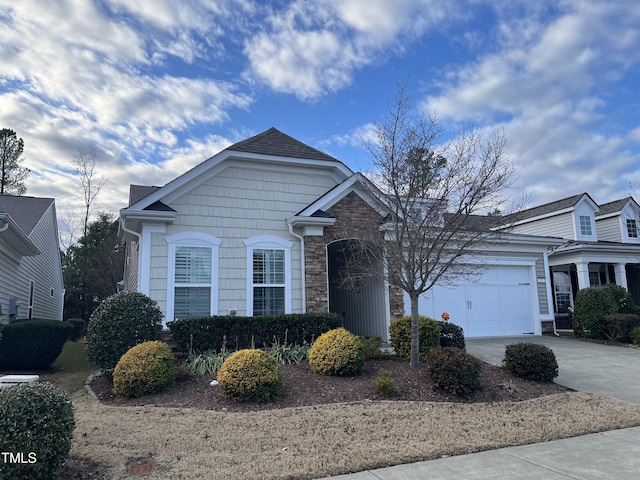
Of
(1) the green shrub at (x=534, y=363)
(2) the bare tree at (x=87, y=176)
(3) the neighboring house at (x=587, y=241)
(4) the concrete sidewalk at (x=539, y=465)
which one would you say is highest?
(2) the bare tree at (x=87, y=176)

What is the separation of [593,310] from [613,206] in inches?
417

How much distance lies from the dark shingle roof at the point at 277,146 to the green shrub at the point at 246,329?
459 cm

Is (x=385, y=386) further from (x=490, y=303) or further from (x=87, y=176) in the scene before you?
(x=87, y=176)

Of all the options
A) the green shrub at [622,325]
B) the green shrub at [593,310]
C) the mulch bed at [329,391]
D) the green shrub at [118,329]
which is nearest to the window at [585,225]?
the green shrub at [593,310]

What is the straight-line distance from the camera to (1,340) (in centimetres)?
960

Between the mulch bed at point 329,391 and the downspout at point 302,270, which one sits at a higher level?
the downspout at point 302,270

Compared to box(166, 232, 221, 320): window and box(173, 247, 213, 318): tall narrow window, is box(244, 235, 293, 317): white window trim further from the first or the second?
box(173, 247, 213, 318): tall narrow window

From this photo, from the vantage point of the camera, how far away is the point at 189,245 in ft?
34.6

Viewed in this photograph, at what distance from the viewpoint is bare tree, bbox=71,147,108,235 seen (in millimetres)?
29438

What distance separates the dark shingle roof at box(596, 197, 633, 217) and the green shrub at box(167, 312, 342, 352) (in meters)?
19.1

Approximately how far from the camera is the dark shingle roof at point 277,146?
11672 millimetres

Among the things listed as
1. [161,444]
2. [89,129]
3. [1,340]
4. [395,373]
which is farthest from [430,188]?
[89,129]

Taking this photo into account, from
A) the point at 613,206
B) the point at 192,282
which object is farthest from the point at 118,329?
the point at 613,206

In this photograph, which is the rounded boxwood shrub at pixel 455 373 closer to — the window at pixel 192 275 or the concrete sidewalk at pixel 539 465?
the concrete sidewalk at pixel 539 465
